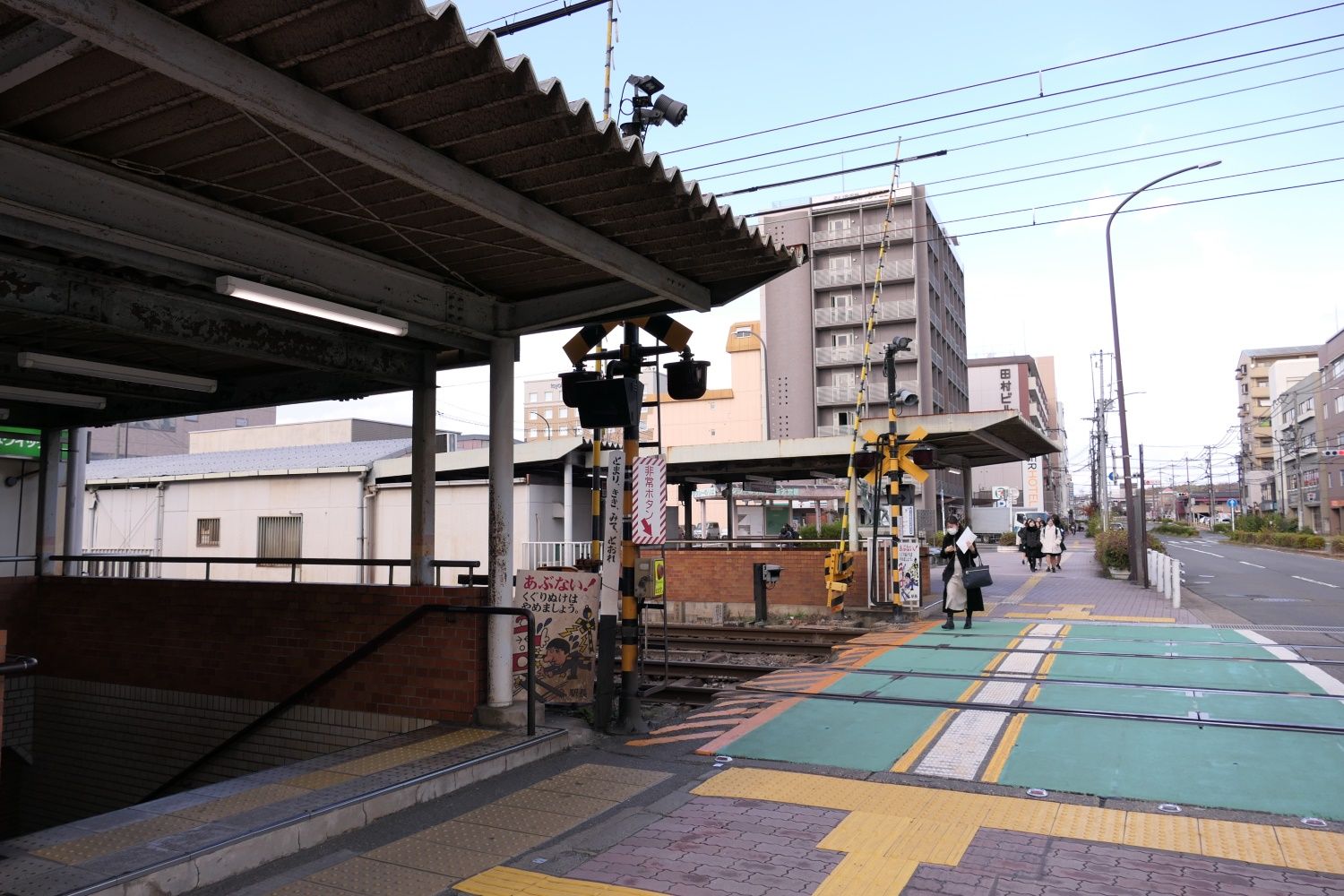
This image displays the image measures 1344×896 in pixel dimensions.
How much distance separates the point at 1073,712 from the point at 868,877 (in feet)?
14.9

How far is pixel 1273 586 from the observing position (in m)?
23.7

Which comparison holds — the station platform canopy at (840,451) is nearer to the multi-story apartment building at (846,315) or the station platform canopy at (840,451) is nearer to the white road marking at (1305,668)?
the white road marking at (1305,668)

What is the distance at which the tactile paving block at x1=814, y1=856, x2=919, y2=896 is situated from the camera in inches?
172

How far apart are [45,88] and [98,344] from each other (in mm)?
5093

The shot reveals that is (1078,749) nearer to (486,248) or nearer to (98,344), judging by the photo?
(486,248)

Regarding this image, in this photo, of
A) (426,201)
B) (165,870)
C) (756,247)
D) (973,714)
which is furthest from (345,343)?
(973,714)

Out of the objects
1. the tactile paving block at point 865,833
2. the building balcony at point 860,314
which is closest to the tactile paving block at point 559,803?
the tactile paving block at point 865,833

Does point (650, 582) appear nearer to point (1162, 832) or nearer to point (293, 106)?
point (1162, 832)

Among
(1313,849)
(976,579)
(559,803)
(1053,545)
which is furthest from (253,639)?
(1053,545)

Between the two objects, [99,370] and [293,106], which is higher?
[293,106]

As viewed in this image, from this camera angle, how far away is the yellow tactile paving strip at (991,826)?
4.85 m

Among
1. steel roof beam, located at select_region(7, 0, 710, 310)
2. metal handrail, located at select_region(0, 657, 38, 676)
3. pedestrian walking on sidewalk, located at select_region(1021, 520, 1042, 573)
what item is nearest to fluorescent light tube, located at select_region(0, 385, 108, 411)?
metal handrail, located at select_region(0, 657, 38, 676)

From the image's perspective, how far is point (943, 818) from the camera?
215 inches

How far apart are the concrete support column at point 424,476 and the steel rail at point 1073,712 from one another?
3911mm
